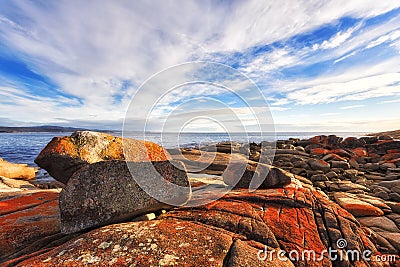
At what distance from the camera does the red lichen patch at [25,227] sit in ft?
12.1

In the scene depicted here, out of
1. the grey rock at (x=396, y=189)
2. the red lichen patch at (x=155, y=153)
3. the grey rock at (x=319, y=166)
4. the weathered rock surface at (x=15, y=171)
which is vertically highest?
the red lichen patch at (x=155, y=153)

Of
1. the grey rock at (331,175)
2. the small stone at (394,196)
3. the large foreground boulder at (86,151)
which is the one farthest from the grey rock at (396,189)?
the large foreground boulder at (86,151)

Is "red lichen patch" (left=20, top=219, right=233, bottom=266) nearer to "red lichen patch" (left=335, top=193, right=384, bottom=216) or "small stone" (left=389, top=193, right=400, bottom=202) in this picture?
"red lichen patch" (left=335, top=193, right=384, bottom=216)

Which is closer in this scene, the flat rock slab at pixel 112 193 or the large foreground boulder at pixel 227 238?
the large foreground boulder at pixel 227 238

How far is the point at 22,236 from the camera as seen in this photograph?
3871mm

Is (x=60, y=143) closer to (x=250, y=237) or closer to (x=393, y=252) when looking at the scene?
(x=250, y=237)

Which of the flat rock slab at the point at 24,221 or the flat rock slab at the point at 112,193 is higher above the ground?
the flat rock slab at the point at 112,193

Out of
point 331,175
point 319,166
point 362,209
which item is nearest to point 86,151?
point 362,209

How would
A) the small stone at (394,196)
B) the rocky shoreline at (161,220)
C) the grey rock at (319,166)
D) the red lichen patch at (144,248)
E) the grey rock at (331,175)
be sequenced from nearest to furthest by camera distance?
the red lichen patch at (144,248) → the rocky shoreline at (161,220) → the small stone at (394,196) → the grey rock at (331,175) → the grey rock at (319,166)

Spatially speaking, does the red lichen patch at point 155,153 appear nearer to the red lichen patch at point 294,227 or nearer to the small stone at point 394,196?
the red lichen patch at point 294,227

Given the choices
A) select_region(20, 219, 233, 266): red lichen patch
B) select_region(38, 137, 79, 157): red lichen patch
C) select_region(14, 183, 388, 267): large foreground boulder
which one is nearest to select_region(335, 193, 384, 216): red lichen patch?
select_region(14, 183, 388, 267): large foreground boulder

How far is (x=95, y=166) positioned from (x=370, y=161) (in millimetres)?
17204

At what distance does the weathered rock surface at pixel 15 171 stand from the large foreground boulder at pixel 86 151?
440 inches

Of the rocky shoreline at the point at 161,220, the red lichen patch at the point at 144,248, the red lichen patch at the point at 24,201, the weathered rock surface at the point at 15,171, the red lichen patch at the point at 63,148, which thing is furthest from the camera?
the weathered rock surface at the point at 15,171
